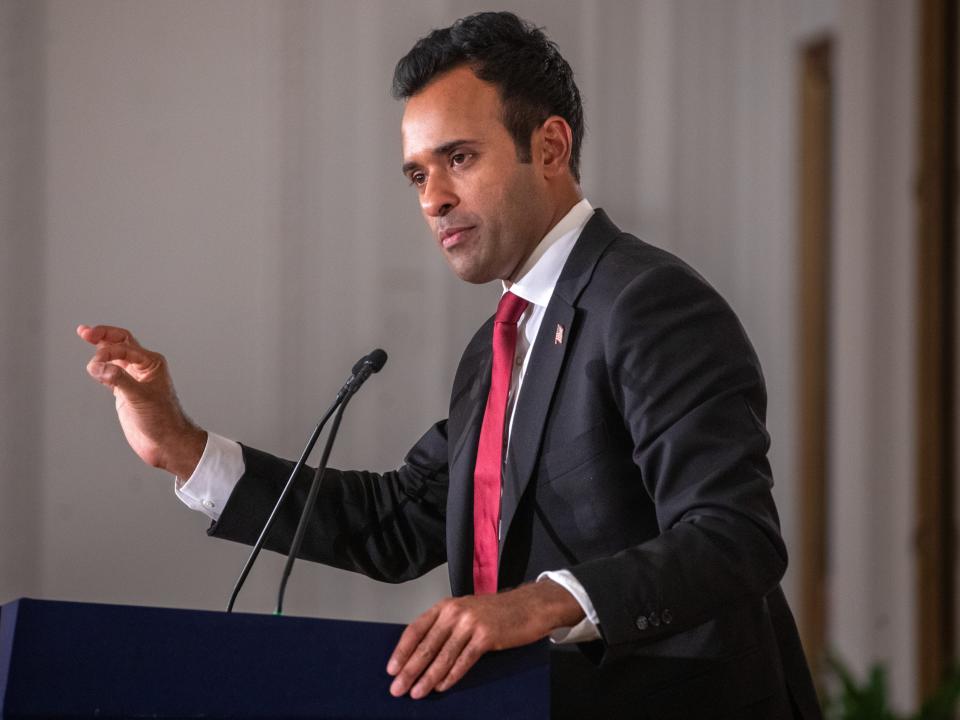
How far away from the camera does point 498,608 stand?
1156 millimetres

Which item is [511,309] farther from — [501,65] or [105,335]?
[105,335]

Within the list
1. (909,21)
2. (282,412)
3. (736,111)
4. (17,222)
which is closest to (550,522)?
(282,412)

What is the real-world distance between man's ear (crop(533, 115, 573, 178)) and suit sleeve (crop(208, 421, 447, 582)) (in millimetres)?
426

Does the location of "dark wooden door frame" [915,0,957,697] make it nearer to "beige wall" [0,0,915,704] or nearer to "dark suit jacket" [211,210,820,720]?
"beige wall" [0,0,915,704]

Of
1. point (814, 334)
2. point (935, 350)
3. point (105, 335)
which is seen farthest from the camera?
point (814, 334)

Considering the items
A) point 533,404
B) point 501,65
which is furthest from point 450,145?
point 533,404

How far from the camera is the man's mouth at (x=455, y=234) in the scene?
66.8 inches

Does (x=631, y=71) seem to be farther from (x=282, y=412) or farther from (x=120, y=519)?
(x=120, y=519)

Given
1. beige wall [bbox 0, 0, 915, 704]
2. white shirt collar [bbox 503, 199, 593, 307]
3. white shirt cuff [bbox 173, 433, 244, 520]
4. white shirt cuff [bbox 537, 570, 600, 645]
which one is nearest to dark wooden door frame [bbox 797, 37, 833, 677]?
beige wall [bbox 0, 0, 915, 704]

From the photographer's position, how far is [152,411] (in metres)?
1.72

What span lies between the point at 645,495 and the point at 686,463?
145 millimetres

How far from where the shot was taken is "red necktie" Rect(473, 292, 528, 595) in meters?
1.57

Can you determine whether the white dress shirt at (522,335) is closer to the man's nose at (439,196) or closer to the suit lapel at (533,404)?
Result: the suit lapel at (533,404)

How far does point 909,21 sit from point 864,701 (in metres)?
2.42
